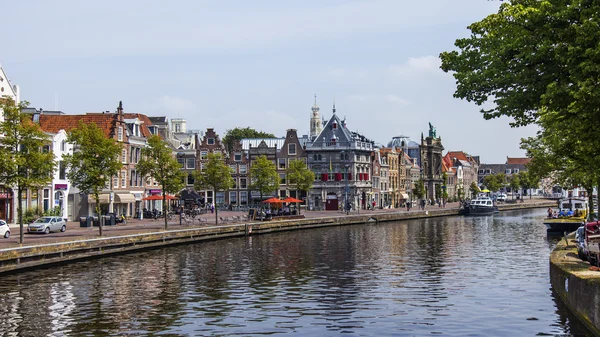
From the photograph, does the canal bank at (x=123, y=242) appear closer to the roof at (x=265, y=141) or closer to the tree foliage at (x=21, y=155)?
the tree foliage at (x=21, y=155)

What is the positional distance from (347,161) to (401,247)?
78.0 metres

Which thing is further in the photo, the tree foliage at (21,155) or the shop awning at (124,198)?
the shop awning at (124,198)

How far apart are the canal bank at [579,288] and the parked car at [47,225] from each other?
45.7 metres

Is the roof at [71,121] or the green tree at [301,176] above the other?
the roof at [71,121]

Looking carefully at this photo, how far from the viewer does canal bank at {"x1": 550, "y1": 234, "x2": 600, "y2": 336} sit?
2598cm

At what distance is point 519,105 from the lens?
106 ft

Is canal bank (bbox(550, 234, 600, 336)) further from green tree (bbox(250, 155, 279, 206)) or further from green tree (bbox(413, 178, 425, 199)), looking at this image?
green tree (bbox(413, 178, 425, 199))

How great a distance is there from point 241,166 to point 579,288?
376ft

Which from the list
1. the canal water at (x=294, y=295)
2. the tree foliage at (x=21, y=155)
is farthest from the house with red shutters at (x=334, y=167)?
the tree foliage at (x=21, y=155)

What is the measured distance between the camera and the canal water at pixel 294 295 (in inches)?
1144

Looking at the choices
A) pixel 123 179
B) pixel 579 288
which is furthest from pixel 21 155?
pixel 123 179

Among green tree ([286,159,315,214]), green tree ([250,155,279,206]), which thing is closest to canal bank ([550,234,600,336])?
green tree ([250,155,279,206])

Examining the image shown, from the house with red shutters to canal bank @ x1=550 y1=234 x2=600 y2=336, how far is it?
336 ft

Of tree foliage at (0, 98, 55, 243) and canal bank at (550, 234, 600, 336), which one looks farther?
tree foliage at (0, 98, 55, 243)
